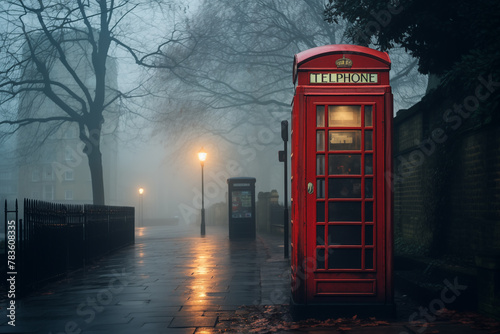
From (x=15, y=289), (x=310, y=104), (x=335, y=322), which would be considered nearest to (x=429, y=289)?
(x=335, y=322)

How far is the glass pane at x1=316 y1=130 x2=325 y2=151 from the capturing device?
274 inches

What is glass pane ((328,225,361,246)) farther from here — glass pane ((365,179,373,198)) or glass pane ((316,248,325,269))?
glass pane ((365,179,373,198))

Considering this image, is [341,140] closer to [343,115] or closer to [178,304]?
[343,115]

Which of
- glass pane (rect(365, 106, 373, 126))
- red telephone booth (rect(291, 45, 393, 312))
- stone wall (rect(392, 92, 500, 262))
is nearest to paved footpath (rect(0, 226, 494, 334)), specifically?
red telephone booth (rect(291, 45, 393, 312))

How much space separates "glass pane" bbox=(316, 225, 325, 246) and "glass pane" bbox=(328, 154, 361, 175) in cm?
69

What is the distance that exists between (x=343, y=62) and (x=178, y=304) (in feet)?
13.5

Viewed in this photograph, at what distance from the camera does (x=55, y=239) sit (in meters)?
11.0

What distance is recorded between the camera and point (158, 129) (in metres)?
28.4

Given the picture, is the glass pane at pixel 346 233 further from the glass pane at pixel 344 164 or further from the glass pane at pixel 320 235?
the glass pane at pixel 344 164

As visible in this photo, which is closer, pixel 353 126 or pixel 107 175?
pixel 353 126

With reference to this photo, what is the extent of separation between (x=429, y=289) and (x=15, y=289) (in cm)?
649

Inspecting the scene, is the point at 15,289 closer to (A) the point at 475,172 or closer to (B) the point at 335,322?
(B) the point at 335,322

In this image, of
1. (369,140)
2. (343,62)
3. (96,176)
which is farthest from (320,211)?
(96,176)

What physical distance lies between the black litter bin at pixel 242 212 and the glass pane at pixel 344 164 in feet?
53.4
